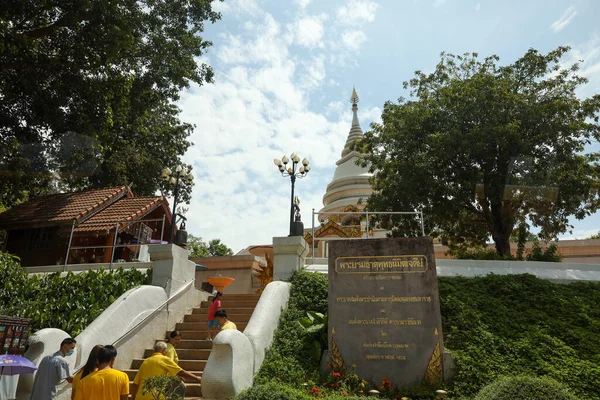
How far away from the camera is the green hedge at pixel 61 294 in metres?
9.10

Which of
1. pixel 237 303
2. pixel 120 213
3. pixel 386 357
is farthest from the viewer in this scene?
pixel 120 213

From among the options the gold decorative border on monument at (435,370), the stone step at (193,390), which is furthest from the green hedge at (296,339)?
the gold decorative border on monument at (435,370)

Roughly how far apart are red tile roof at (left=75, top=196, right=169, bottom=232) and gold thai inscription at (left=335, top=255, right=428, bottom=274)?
381 inches

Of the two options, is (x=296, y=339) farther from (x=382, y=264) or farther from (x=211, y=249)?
(x=211, y=249)

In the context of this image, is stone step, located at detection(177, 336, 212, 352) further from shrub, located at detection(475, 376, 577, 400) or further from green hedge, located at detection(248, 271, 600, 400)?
shrub, located at detection(475, 376, 577, 400)

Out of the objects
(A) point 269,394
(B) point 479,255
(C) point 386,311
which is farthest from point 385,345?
(B) point 479,255

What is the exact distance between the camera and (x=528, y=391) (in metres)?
5.60

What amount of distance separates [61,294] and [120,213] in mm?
6539

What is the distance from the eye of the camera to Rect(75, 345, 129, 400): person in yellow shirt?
4.58 metres

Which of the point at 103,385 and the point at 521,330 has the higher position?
the point at 521,330

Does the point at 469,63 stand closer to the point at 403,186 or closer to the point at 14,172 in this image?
the point at 403,186

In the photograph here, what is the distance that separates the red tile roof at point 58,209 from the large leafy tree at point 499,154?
10783 millimetres

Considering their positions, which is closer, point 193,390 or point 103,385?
point 103,385

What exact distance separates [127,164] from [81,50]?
9195 millimetres
